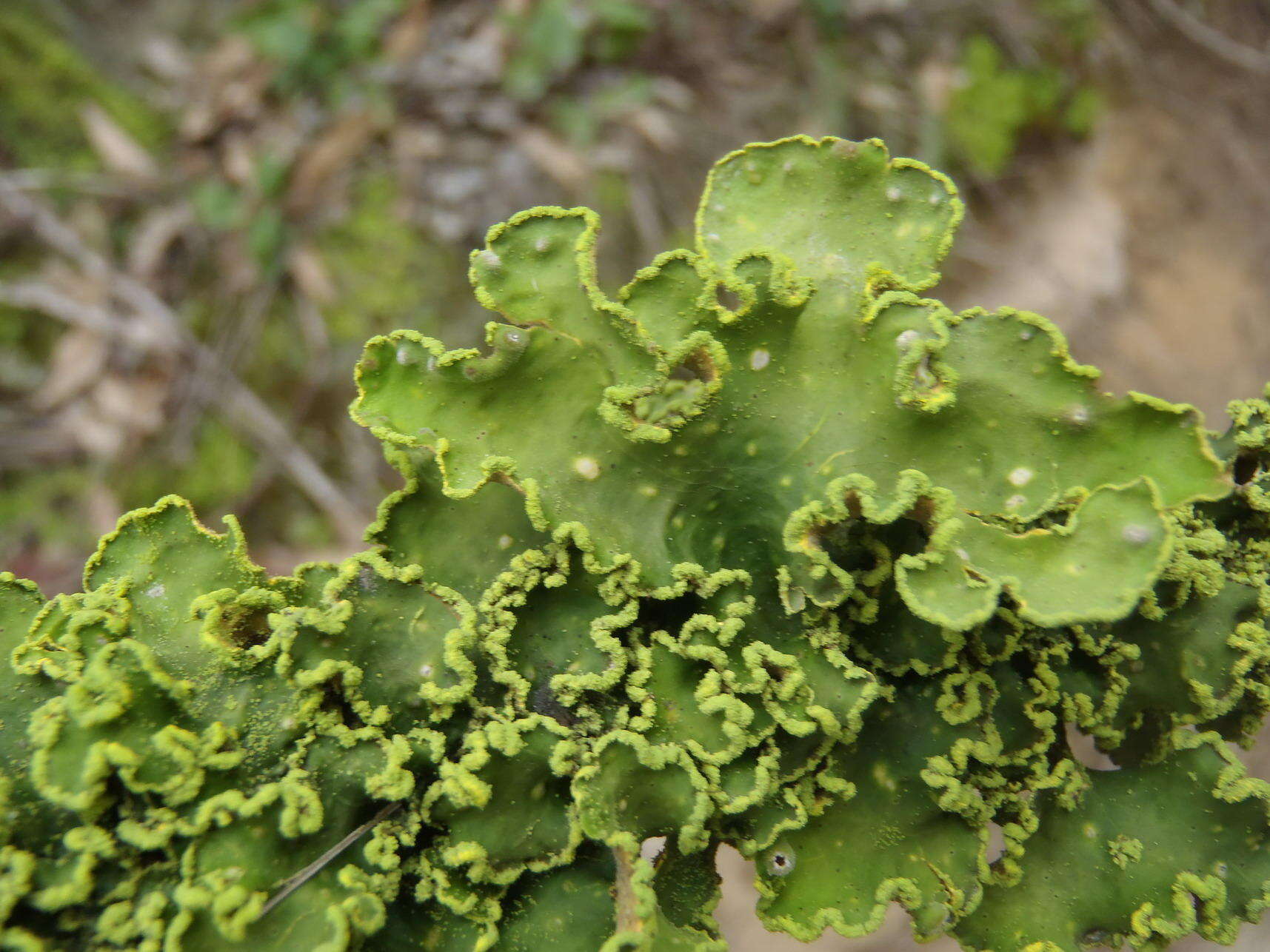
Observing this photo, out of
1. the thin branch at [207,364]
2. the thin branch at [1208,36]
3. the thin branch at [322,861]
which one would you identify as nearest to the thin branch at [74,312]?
the thin branch at [207,364]

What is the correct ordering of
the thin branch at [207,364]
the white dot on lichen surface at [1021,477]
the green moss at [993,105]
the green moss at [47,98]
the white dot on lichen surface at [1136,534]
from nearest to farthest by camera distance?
the white dot on lichen surface at [1136,534] → the white dot on lichen surface at [1021,477] → the green moss at [47,98] → the thin branch at [207,364] → the green moss at [993,105]

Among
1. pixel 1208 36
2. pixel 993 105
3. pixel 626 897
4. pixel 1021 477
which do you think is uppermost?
pixel 1021 477

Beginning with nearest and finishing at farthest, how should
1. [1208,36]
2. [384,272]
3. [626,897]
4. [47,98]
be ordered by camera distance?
[626,897], [47,98], [384,272], [1208,36]

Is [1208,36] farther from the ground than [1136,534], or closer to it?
closer to it

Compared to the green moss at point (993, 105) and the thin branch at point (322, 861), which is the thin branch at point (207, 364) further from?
the green moss at point (993, 105)

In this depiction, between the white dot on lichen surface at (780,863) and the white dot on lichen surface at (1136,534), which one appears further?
the white dot on lichen surface at (780,863)

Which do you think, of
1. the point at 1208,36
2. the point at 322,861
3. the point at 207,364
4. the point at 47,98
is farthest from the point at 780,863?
the point at 1208,36

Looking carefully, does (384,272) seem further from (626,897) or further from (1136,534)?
(1136,534)

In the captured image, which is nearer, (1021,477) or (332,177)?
(1021,477)
